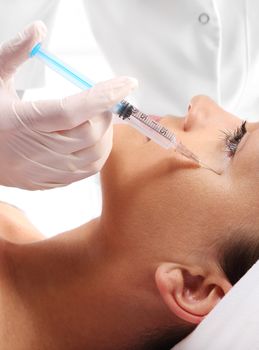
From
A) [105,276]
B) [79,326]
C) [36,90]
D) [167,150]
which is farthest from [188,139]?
[36,90]

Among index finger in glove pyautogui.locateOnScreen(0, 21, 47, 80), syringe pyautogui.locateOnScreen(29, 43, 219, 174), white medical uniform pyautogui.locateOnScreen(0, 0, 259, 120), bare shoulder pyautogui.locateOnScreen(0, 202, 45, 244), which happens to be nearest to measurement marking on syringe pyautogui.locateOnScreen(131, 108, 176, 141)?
syringe pyautogui.locateOnScreen(29, 43, 219, 174)

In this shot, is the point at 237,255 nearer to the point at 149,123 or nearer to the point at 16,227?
the point at 149,123

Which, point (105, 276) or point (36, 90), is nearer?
point (105, 276)

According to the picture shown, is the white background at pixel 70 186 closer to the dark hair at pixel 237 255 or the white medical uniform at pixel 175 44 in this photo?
the white medical uniform at pixel 175 44

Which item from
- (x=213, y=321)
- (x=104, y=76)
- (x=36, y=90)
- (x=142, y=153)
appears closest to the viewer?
(x=213, y=321)

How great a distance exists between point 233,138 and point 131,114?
220mm

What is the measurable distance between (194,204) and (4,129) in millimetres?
380

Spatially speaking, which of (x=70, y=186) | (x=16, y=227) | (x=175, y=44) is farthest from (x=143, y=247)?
(x=175, y=44)

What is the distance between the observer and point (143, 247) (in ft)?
3.76

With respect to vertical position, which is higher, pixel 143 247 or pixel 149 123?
pixel 149 123

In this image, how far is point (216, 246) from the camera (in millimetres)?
1105

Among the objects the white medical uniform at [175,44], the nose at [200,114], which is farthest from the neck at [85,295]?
the white medical uniform at [175,44]

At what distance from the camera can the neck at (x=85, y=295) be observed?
3.87ft

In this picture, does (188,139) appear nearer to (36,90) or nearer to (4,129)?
(4,129)
